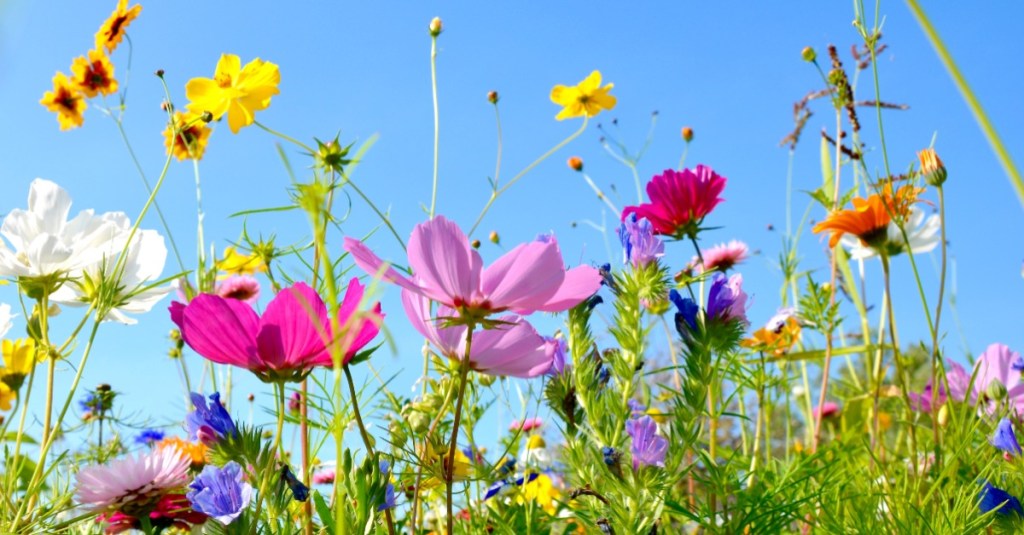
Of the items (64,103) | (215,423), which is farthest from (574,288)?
(64,103)

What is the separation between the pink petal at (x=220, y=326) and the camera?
528 mm

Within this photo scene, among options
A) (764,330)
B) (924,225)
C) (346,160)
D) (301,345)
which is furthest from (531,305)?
(924,225)

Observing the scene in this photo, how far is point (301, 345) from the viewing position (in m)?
0.54

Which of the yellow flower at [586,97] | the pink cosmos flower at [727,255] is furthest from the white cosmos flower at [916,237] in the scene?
the yellow flower at [586,97]

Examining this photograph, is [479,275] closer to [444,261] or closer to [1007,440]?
[444,261]

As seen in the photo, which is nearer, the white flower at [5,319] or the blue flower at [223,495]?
the blue flower at [223,495]

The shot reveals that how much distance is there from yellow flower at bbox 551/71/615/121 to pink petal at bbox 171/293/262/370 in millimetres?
1768

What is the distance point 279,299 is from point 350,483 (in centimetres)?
13

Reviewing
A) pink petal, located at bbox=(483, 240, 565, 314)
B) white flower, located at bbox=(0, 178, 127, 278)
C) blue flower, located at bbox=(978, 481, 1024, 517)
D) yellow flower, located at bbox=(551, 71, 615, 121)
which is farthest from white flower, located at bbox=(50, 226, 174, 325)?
yellow flower, located at bbox=(551, 71, 615, 121)

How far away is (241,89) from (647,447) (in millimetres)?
895

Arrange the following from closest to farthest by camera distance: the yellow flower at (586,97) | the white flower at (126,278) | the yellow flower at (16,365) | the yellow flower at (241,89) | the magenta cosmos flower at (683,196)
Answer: the white flower at (126,278) < the magenta cosmos flower at (683,196) < the yellow flower at (241,89) < the yellow flower at (16,365) < the yellow flower at (586,97)

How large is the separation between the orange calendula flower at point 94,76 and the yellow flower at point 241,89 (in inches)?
34.5

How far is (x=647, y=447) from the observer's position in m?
0.63

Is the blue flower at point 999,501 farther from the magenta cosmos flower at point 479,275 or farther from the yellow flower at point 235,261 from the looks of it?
the yellow flower at point 235,261
